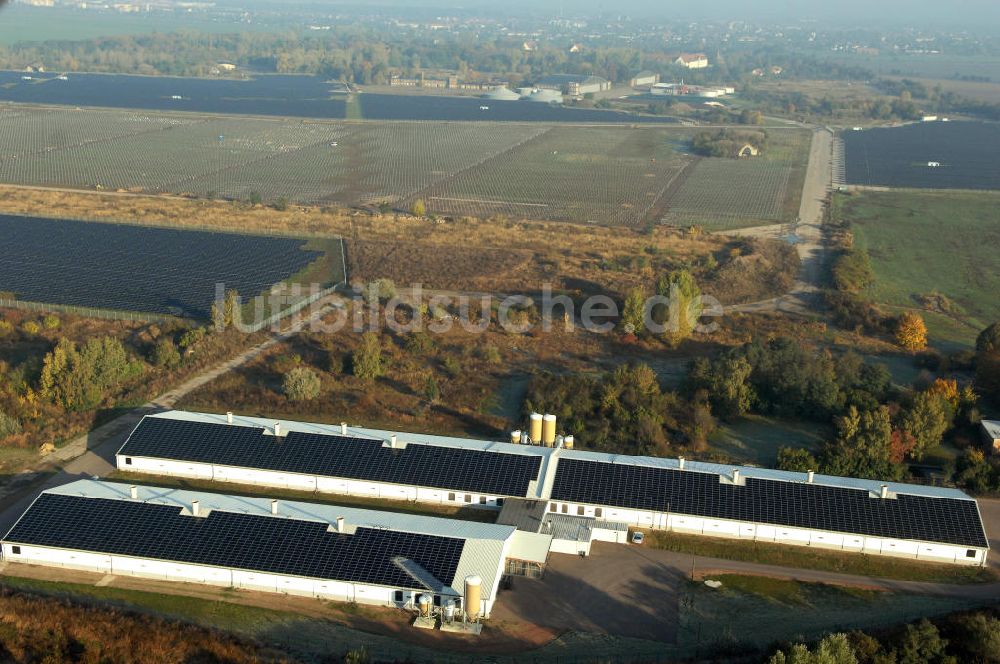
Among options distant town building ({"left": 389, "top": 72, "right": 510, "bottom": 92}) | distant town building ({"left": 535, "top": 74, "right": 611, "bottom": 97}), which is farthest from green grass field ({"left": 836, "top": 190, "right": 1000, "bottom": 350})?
distant town building ({"left": 389, "top": 72, "right": 510, "bottom": 92})

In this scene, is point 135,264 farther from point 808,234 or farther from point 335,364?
point 808,234

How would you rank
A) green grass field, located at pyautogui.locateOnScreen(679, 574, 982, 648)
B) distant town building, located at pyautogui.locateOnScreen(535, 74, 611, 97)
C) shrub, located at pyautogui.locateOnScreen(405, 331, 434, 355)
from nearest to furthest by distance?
green grass field, located at pyautogui.locateOnScreen(679, 574, 982, 648) → shrub, located at pyautogui.locateOnScreen(405, 331, 434, 355) → distant town building, located at pyautogui.locateOnScreen(535, 74, 611, 97)

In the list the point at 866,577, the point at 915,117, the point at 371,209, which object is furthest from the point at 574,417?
the point at 915,117

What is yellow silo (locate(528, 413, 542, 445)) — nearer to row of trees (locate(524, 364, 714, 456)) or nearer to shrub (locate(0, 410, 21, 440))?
row of trees (locate(524, 364, 714, 456))

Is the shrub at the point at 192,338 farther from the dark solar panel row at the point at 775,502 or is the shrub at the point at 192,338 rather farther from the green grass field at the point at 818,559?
the green grass field at the point at 818,559

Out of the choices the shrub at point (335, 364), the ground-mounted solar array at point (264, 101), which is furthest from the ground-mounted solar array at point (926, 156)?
the shrub at point (335, 364)

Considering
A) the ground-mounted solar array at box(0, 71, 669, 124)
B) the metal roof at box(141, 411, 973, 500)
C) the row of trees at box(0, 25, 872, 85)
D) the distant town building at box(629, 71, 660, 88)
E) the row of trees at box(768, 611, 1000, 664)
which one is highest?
the row of trees at box(0, 25, 872, 85)
